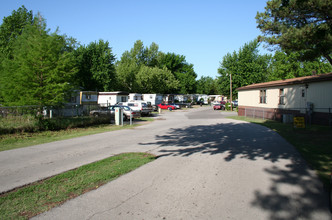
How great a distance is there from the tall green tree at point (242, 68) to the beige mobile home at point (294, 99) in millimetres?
18864

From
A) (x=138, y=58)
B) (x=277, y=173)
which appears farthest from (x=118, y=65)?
(x=277, y=173)

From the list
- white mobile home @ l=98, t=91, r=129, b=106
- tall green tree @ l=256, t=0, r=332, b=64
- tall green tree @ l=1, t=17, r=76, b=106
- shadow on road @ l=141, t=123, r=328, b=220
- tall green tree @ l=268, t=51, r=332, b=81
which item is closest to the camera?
shadow on road @ l=141, t=123, r=328, b=220

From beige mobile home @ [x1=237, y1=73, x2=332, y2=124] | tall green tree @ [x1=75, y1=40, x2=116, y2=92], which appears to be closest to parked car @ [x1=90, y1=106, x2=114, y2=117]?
beige mobile home @ [x1=237, y1=73, x2=332, y2=124]

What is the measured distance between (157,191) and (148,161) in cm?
248

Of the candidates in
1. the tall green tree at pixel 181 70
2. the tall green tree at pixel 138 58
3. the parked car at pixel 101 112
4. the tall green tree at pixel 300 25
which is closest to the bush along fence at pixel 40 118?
the parked car at pixel 101 112

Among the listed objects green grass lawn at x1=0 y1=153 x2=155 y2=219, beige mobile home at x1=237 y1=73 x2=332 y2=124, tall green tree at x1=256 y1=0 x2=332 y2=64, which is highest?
tall green tree at x1=256 y1=0 x2=332 y2=64

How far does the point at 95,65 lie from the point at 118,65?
1987cm

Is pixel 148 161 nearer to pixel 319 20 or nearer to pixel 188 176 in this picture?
pixel 188 176

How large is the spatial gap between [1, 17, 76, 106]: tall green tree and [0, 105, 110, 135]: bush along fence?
757 millimetres

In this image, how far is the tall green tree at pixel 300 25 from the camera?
428 inches

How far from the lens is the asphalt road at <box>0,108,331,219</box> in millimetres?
3953

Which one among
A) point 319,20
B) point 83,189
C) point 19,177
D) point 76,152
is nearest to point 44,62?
point 76,152

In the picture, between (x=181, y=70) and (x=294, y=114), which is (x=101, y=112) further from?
(x=181, y=70)

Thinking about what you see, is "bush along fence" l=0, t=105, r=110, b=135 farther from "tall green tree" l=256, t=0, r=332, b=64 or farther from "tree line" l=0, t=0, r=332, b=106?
"tall green tree" l=256, t=0, r=332, b=64
